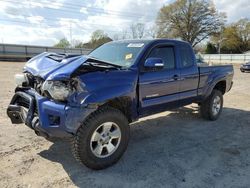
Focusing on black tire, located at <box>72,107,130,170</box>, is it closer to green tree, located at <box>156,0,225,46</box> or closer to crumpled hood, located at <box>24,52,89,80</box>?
crumpled hood, located at <box>24,52,89,80</box>

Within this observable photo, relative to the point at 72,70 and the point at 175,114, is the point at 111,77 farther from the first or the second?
the point at 175,114

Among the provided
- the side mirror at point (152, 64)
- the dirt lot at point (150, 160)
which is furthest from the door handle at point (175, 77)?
the dirt lot at point (150, 160)

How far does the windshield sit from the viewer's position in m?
4.82

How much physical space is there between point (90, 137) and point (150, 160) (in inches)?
44.2

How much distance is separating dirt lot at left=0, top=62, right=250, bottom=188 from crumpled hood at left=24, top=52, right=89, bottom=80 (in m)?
1.29

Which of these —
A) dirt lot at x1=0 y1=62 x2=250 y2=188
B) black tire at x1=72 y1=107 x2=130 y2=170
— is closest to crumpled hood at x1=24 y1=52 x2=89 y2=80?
black tire at x1=72 y1=107 x2=130 y2=170

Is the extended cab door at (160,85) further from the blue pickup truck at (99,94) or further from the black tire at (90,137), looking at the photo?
the black tire at (90,137)

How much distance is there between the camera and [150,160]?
4414mm

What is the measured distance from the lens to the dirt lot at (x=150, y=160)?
3734mm

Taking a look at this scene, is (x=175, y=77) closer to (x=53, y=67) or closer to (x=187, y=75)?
(x=187, y=75)

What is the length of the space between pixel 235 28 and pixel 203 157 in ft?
245

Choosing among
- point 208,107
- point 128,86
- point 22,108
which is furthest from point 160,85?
point 22,108

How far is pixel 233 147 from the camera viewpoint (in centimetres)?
509

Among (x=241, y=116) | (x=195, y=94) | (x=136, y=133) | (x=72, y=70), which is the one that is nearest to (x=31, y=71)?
(x=72, y=70)
